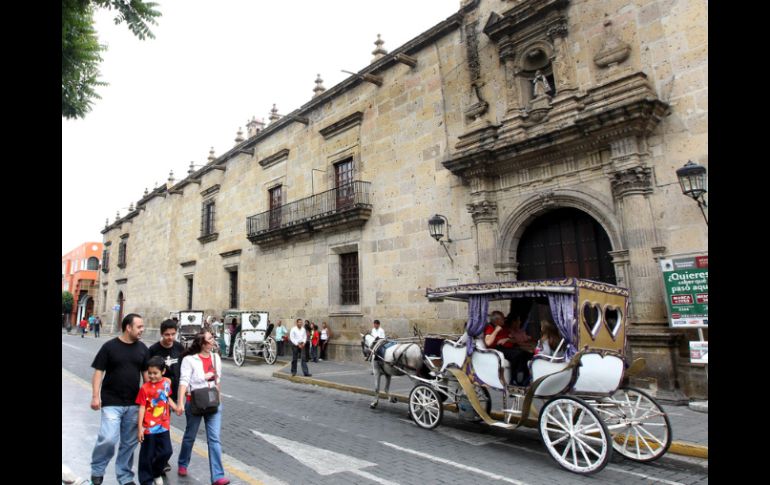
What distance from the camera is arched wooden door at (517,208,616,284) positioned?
32.8ft

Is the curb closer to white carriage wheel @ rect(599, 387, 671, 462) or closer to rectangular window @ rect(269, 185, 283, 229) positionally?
white carriage wheel @ rect(599, 387, 671, 462)

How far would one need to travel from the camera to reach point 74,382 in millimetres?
11398

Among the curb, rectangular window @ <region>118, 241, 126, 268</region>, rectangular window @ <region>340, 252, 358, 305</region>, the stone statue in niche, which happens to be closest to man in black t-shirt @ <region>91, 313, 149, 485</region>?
the curb

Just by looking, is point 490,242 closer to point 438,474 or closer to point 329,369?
point 329,369

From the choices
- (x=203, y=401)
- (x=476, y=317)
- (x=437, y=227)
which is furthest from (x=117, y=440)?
(x=437, y=227)

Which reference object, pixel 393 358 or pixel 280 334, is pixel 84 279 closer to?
pixel 280 334

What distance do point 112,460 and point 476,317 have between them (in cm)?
506

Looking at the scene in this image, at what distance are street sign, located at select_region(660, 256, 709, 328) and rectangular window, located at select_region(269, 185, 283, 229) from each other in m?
14.3

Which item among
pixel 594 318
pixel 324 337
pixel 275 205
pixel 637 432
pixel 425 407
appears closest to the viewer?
pixel 637 432

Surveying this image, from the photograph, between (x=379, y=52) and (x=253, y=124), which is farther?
(x=253, y=124)

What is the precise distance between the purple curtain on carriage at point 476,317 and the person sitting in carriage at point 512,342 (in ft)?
0.79

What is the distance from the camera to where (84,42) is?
458 centimetres

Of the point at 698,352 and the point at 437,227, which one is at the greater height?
the point at 437,227
